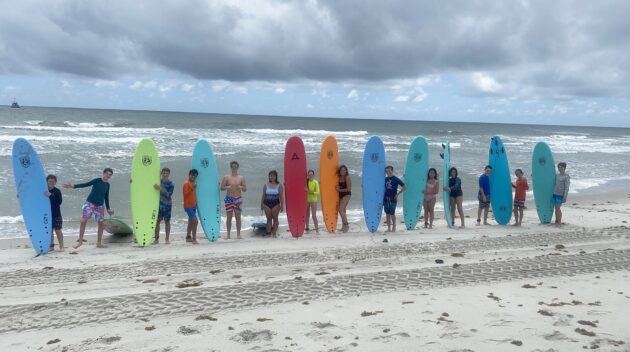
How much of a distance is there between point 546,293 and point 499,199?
13.1 ft

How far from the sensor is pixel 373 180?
805 cm

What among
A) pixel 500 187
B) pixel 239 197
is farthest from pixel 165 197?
pixel 500 187

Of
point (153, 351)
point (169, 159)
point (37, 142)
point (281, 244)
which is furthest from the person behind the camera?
point (37, 142)

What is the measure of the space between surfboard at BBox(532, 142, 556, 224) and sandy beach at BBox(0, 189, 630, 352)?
138 cm

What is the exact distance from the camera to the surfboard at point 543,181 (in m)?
8.46

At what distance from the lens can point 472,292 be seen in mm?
4641

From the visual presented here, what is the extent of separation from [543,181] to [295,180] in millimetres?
4310

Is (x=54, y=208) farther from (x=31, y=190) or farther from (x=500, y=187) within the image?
(x=500, y=187)

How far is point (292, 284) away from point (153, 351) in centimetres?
171

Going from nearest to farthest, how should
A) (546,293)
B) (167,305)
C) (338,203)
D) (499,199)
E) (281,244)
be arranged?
(167,305) < (546,293) < (281,244) < (338,203) < (499,199)

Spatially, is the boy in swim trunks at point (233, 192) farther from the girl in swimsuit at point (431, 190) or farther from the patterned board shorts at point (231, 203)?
the girl in swimsuit at point (431, 190)

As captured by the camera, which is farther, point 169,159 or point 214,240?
point 169,159

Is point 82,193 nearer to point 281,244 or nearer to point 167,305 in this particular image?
point 281,244

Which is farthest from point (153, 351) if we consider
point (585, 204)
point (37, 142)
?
point (37, 142)
